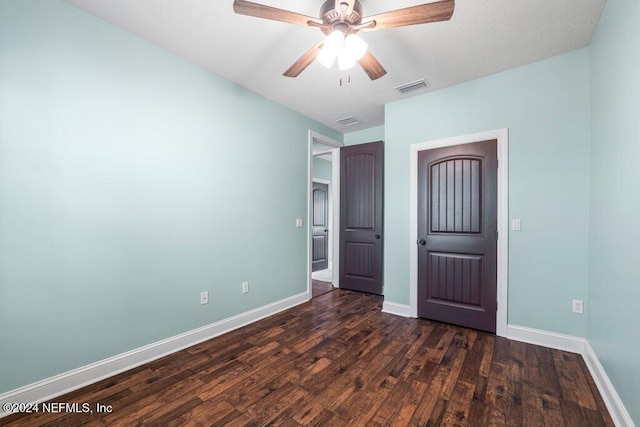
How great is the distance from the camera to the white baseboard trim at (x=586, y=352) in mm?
1513

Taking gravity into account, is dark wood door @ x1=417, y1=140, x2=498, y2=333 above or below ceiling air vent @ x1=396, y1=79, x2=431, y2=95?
below

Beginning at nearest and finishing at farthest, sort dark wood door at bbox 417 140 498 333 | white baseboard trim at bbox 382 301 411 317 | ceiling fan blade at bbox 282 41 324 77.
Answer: ceiling fan blade at bbox 282 41 324 77, dark wood door at bbox 417 140 498 333, white baseboard trim at bbox 382 301 411 317

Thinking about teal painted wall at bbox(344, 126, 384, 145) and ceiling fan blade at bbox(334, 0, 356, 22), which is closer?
ceiling fan blade at bbox(334, 0, 356, 22)

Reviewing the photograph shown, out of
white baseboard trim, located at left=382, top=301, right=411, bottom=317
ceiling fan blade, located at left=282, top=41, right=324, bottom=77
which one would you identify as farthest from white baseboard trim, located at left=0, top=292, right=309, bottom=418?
ceiling fan blade, located at left=282, top=41, right=324, bottom=77

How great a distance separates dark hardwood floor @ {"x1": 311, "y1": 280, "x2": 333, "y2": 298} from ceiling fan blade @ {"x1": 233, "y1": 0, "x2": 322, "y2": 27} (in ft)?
11.4

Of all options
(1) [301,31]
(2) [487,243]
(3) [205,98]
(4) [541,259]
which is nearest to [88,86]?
(3) [205,98]

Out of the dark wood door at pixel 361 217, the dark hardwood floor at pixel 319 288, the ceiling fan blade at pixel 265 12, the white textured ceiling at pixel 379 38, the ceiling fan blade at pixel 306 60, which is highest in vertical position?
the white textured ceiling at pixel 379 38

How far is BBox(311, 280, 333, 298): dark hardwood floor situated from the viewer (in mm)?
4191

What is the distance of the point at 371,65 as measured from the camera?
6.22ft

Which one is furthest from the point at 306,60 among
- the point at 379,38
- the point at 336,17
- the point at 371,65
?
the point at 379,38

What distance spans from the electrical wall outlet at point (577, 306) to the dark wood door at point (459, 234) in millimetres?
592

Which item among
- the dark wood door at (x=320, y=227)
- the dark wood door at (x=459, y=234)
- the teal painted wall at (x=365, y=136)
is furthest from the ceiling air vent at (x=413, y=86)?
the dark wood door at (x=320, y=227)

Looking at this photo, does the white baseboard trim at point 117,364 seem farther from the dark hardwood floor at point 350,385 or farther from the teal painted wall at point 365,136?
the teal painted wall at point 365,136

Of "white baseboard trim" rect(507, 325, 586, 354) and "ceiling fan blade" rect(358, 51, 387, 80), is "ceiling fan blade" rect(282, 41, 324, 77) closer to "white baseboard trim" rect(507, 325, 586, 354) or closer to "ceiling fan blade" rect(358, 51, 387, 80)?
"ceiling fan blade" rect(358, 51, 387, 80)
